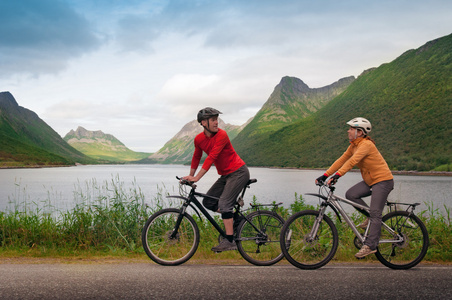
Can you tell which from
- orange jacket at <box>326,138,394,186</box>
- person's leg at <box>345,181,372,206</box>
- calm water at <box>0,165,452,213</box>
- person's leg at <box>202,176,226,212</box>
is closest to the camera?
orange jacket at <box>326,138,394,186</box>

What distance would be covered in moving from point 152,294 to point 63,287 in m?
1.30

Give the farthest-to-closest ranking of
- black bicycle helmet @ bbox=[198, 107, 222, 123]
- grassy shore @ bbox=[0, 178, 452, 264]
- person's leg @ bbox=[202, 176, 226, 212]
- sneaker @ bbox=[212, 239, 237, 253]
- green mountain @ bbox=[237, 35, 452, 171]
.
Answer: green mountain @ bbox=[237, 35, 452, 171]
grassy shore @ bbox=[0, 178, 452, 264]
person's leg @ bbox=[202, 176, 226, 212]
sneaker @ bbox=[212, 239, 237, 253]
black bicycle helmet @ bbox=[198, 107, 222, 123]

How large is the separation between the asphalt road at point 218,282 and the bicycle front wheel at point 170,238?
12.7 inches

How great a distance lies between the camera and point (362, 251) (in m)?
6.52

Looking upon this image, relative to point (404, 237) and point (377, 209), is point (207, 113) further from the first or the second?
point (404, 237)

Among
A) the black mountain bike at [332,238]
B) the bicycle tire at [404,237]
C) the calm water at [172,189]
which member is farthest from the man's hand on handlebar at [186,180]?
the calm water at [172,189]

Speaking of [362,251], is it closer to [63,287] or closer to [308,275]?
[308,275]

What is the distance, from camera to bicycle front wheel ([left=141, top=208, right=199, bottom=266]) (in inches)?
269

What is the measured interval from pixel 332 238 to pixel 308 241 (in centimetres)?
Answer: 43

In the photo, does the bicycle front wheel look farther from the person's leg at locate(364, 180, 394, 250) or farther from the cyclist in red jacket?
the person's leg at locate(364, 180, 394, 250)

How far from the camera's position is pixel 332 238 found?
667 centimetres

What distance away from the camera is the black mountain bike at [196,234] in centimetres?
687

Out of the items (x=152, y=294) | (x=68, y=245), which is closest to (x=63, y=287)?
(x=152, y=294)

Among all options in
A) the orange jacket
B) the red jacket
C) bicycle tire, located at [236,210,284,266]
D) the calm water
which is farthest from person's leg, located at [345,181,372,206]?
the calm water
